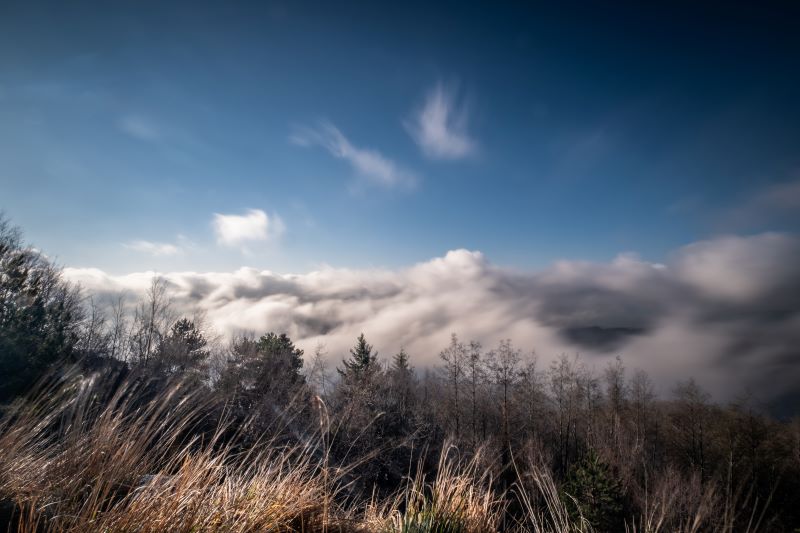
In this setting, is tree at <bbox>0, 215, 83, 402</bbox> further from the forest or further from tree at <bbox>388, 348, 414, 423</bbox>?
tree at <bbox>388, 348, 414, 423</bbox>

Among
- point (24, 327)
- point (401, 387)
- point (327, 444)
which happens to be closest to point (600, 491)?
point (401, 387)

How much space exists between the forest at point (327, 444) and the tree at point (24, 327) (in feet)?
0.30

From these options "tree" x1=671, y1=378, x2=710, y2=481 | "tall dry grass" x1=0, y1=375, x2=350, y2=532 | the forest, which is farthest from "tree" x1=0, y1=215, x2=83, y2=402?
"tree" x1=671, y1=378, x2=710, y2=481

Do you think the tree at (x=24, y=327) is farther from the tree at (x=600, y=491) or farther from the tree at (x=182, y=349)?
the tree at (x=600, y=491)

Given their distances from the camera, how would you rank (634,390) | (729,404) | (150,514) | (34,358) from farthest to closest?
(634,390), (729,404), (34,358), (150,514)

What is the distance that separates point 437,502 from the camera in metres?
3.16

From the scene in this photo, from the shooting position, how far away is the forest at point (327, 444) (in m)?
2.66

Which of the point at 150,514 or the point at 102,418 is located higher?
the point at 102,418

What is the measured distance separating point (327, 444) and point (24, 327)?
22.7 meters

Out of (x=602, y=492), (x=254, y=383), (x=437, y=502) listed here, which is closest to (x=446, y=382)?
(x=602, y=492)

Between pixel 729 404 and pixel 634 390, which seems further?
pixel 634 390

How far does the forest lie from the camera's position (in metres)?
2.66

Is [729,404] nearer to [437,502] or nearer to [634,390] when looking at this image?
[634,390]

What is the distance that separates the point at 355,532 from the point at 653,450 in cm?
5033
